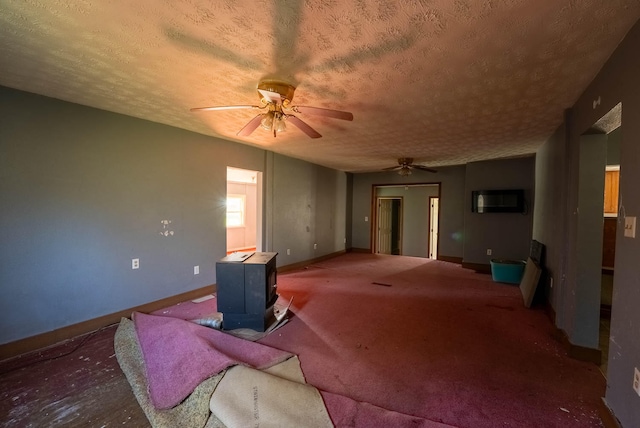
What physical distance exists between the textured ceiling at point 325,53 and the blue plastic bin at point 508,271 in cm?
262

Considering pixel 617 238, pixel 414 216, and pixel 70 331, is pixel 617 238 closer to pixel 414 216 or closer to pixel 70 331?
pixel 70 331

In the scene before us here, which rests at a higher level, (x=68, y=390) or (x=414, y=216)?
(x=414, y=216)

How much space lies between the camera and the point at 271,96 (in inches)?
83.7

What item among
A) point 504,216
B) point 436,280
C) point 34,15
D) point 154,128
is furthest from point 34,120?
point 504,216

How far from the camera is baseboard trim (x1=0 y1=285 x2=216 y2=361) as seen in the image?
2.37 metres

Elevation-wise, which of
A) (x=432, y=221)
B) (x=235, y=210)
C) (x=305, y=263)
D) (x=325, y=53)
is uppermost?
(x=325, y=53)

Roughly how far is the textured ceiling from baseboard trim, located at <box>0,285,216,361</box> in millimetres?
2223

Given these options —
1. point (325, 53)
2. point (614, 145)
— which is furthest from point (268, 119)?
point (614, 145)

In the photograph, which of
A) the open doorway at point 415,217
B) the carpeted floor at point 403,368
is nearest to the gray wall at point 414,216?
the open doorway at point 415,217

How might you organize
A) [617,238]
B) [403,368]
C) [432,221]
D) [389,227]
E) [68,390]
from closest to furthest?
[617,238] < [68,390] < [403,368] < [432,221] < [389,227]

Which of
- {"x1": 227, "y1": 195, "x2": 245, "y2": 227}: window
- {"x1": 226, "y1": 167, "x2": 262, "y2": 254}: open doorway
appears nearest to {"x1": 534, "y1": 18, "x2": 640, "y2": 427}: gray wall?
{"x1": 226, "y1": 167, "x2": 262, "y2": 254}: open doorway

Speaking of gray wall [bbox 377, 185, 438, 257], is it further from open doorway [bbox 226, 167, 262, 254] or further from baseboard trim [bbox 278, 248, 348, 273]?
open doorway [bbox 226, 167, 262, 254]

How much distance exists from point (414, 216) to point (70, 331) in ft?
26.9

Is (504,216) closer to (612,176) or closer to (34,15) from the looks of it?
(612,176)
